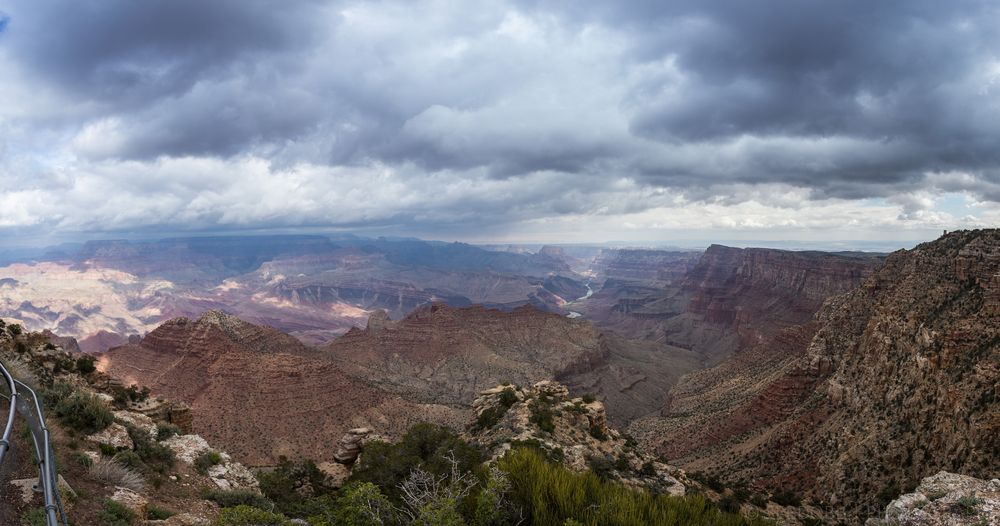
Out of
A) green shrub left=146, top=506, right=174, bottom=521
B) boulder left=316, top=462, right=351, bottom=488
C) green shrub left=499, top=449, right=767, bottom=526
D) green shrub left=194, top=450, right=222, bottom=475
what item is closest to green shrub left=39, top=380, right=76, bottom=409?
green shrub left=194, top=450, right=222, bottom=475

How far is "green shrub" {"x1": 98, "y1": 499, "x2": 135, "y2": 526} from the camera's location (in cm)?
877

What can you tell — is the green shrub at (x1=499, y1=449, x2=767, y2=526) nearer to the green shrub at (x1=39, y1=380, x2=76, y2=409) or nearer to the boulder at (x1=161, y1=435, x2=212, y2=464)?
the boulder at (x1=161, y1=435, x2=212, y2=464)

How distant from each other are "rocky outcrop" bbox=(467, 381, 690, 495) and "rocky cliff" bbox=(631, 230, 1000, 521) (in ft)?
40.9

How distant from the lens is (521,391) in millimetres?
34312

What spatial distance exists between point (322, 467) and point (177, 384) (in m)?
46.0

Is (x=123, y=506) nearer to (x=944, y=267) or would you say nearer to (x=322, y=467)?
(x=322, y=467)

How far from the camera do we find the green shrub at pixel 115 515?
8.77 metres

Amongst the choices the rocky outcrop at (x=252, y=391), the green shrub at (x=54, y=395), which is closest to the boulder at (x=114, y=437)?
the green shrub at (x=54, y=395)

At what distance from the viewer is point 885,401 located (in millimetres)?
31969

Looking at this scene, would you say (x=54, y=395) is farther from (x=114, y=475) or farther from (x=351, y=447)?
(x=351, y=447)

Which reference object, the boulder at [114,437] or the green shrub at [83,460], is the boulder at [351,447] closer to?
the boulder at [114,437]

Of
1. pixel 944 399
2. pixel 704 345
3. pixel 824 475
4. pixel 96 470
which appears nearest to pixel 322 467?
pixel 96 470

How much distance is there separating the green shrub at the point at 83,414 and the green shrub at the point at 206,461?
126 inches

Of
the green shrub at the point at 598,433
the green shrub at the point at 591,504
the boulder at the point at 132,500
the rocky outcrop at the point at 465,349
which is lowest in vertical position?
the rocky outcrop at the point at 465,349
